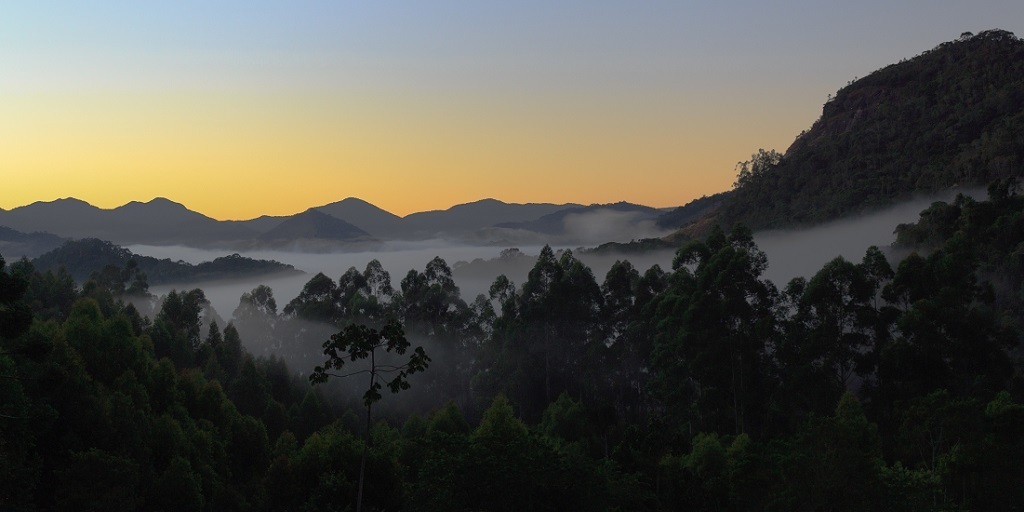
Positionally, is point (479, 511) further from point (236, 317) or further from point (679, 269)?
point (236, 317)

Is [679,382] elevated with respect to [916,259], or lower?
lower

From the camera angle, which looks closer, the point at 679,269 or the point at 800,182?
the point at 679,269

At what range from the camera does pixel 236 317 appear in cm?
13088

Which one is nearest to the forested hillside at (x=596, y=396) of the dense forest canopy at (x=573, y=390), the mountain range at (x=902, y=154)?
the dense forest canopy at (x=573, y=390)

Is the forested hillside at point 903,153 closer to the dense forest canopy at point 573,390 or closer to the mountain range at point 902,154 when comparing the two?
the mountain range at point 902,154

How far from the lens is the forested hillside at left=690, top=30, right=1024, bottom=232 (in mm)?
155500

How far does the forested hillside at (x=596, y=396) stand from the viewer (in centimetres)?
4675

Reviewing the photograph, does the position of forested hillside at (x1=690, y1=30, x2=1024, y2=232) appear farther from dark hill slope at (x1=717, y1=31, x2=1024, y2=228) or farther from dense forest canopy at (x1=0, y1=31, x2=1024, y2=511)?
dense forest canopy at (x1=0, y1=31, x2=1024, y2=511)

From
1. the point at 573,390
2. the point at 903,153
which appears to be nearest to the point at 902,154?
the point at 903,153

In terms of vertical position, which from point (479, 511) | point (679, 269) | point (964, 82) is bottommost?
point (479, 511)

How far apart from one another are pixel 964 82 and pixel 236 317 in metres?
132

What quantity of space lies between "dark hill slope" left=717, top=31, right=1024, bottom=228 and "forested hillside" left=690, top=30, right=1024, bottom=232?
180 millimetres

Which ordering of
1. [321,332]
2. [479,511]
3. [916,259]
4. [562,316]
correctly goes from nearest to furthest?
[479,511]
[916,259]
[562,316]
[321,332]

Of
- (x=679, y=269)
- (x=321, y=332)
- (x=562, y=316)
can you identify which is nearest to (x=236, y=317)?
(x=321, y=332)
